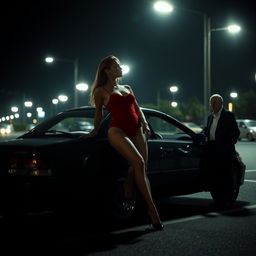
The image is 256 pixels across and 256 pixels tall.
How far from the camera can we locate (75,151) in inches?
257

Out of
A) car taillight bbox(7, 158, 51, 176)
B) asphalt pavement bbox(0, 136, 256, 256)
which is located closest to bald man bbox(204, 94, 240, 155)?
asphalt pavement bbox(0, 136, 256, 256)

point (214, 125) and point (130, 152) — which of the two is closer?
point (130, 152)

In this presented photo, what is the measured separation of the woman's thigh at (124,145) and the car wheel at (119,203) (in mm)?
597

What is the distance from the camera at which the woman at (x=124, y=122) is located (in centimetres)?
648

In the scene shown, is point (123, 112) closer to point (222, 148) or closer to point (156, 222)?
point (156, 222)

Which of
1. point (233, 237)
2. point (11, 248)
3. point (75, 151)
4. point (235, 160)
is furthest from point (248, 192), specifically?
point (11, 248)

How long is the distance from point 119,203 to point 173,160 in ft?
4.16

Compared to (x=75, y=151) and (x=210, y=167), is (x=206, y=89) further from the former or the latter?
(x=75, y=151)

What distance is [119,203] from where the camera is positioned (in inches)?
279

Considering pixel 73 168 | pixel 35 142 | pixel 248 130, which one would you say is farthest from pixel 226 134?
pixel 248 130

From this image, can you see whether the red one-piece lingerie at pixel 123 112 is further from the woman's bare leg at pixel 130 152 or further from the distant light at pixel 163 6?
the distant light at pixel 163 6

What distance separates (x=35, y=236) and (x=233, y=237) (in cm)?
210

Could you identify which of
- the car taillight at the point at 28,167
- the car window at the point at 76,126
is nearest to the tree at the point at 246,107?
the car window at the point at 76,126

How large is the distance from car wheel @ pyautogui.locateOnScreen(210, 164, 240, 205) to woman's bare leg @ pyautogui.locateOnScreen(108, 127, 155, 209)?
8.78 feet
